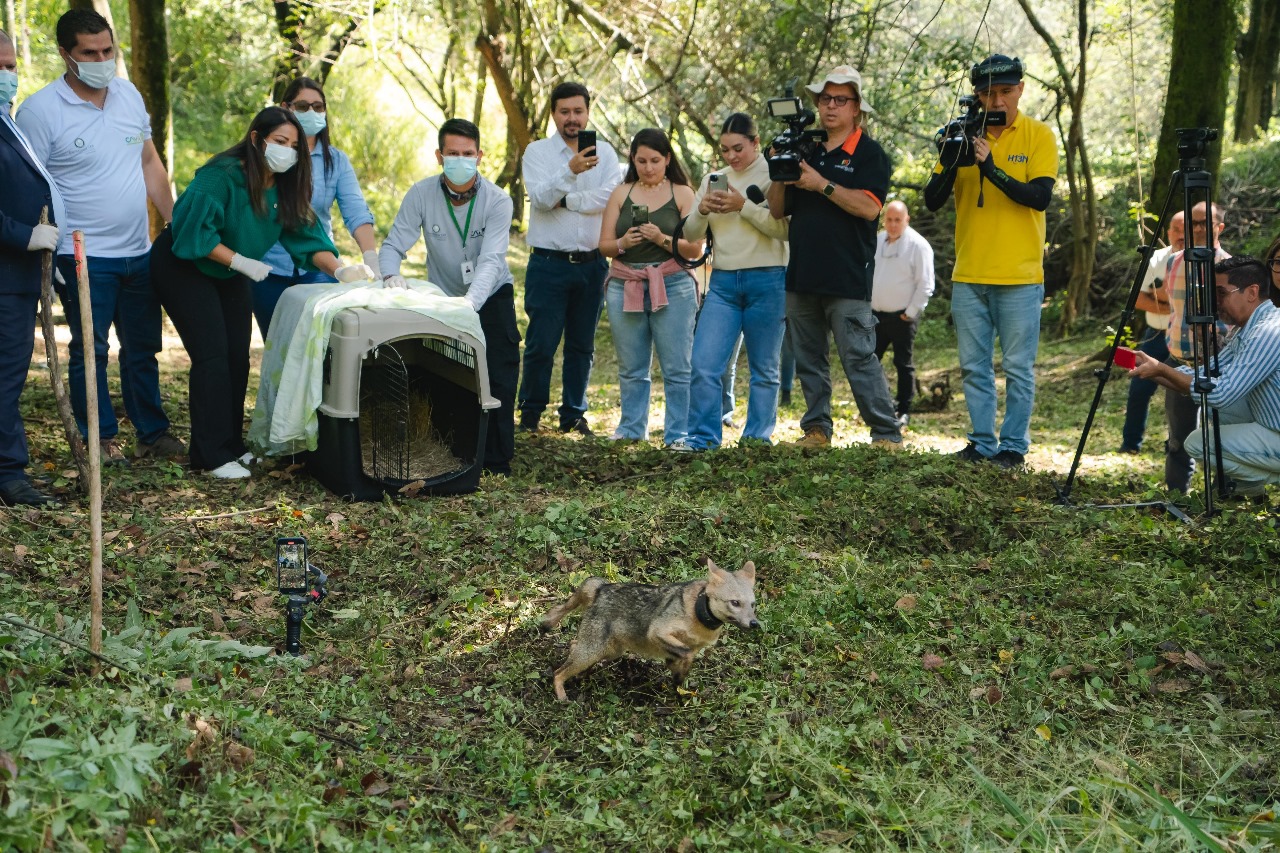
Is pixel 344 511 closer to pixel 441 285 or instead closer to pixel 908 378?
pixel 441 285

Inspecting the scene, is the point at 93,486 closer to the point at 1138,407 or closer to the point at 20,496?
the point at 20,496

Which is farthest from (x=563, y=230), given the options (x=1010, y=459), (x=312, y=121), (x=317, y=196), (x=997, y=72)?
(x=1010, y=459)

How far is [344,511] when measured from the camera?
5812 millimetres

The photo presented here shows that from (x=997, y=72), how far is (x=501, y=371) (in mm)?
3380

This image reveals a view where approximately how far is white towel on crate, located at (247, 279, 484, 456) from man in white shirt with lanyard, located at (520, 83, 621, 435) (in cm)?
158

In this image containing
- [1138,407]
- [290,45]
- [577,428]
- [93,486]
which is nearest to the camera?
[93,486]

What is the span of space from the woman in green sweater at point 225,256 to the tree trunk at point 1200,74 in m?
7.22

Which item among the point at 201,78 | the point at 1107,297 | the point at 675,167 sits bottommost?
the point at 1107,297

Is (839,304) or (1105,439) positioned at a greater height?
(839,304)

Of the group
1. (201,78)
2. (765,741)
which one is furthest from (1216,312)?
(201,78)

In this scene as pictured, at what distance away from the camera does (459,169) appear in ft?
22.7

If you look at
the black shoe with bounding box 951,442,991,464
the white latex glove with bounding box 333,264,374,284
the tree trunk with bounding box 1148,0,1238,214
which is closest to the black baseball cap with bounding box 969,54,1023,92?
the black shoe with bounding box 951,442,991,464

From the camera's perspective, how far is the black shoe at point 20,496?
5582 mm

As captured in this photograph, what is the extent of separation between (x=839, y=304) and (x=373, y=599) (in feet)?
11.8
